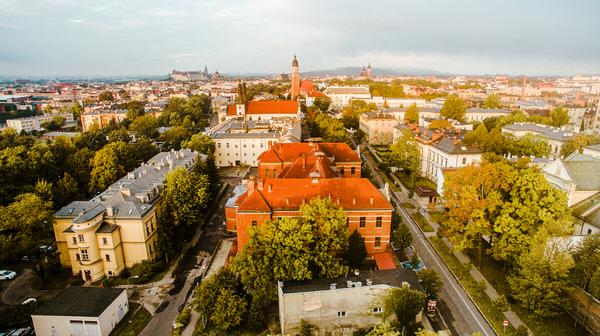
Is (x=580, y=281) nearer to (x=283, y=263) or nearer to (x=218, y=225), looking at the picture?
(x=283, y=263)

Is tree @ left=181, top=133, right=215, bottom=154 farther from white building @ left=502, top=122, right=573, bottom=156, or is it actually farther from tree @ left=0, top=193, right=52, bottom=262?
white building @ left=502, top=122, right=573, bottom=156

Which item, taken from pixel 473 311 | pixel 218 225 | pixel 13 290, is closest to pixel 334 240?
pixel 473 311

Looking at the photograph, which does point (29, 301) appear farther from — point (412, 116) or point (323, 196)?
point (412, 116)

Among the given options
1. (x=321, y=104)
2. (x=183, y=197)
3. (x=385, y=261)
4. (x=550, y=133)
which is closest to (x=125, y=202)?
(x=183, y=197)

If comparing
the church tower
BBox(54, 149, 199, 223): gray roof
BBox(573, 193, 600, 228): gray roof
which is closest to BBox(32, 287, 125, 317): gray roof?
BBox(54, 149, 199, 223): gray roof

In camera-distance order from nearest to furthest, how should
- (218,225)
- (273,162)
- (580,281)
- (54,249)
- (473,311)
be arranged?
1. (580,281)
2. (473,311)
3. (54,249)
4. (218,225)
5. (273,162)

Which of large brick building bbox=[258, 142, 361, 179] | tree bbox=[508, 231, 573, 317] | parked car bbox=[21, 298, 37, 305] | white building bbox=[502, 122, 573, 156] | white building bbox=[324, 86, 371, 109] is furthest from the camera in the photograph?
white building bbox=[324, 86, 371, 109]
